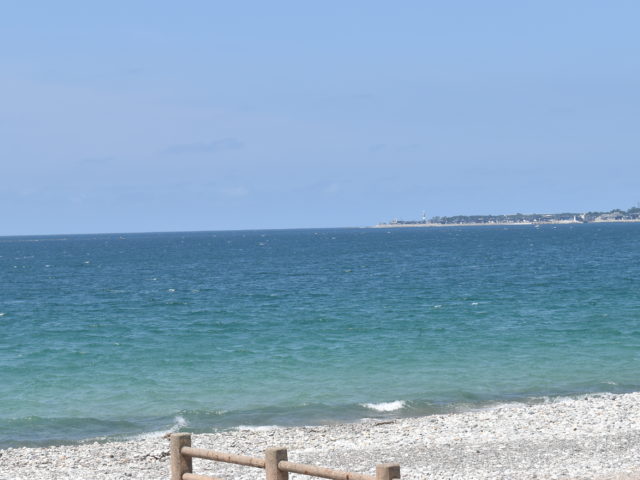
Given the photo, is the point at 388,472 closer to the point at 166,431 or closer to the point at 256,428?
the point at 256,428

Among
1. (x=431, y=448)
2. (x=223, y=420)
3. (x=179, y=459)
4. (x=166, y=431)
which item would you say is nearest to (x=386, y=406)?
(x=223, y=420)

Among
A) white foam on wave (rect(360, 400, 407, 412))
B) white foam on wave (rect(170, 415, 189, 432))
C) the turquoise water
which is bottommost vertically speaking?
white foam on wave (rect(360, 400, 407, 412))

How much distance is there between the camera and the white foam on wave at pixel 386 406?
84.3 ft

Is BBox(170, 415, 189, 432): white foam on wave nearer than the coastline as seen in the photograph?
No

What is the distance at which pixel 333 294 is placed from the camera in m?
61.7

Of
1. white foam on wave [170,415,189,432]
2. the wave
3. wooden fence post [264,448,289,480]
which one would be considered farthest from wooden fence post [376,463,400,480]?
white foam on wave [170,415,189,432]

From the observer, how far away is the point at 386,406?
26.0m

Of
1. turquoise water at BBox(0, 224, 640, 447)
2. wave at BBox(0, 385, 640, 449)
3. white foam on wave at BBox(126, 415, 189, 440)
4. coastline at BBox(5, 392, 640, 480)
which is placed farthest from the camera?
turquoise water at BBox(0, 224, 640, 447)

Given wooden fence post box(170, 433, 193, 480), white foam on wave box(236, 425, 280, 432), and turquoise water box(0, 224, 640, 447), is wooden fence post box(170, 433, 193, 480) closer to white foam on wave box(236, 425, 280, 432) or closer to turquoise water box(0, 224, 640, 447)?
white foam on wave box(236, 425, 280, 432)

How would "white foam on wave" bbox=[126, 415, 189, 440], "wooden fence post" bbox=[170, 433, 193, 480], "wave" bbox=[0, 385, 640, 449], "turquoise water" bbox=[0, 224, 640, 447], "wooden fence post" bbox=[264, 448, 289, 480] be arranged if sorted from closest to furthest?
1. "wooden fence post" bbox=[264, 448, 289, 480]
2. "wooden fence post" bbox=[170, 433, 193, 480]
3. "white foam on wave" bbox=[126, 415, 189, 440]
4. "wave" bbox=[0, 385, 640, 449]
5. "turquoise water" bbox=[0, 224, 640, 447]

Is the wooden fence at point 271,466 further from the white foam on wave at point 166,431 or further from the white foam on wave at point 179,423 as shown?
the white foam on wave at point 179,423

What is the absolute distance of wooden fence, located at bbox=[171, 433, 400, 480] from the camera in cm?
1051

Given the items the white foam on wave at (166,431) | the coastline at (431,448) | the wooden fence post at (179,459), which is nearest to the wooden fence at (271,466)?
the wooden fence post at (179,459)

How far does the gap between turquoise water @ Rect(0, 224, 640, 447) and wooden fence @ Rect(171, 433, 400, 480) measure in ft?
36.3
